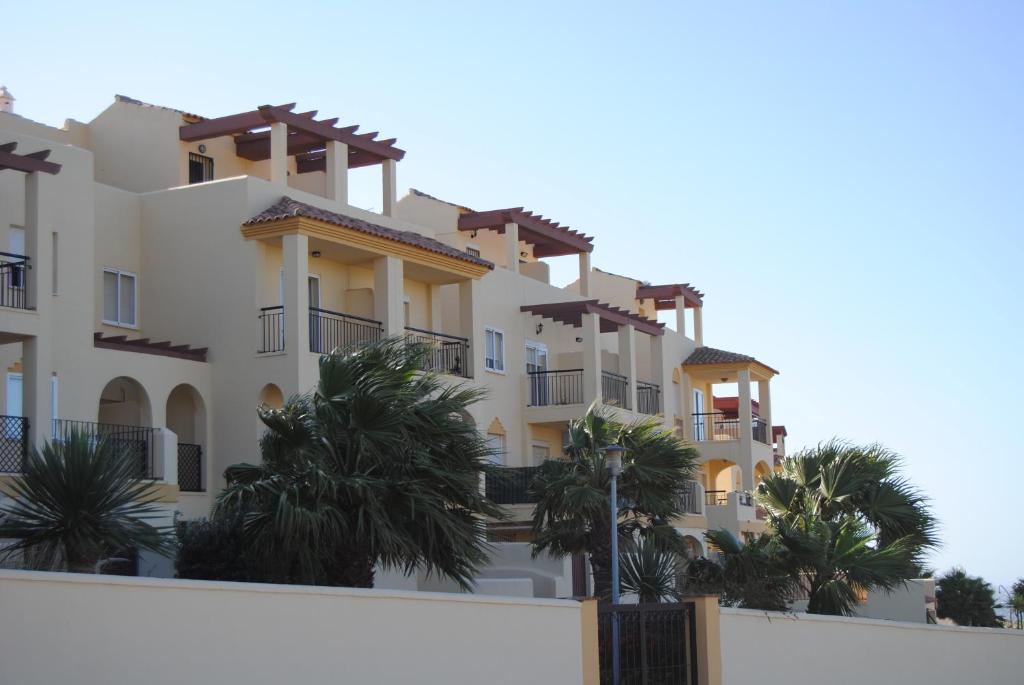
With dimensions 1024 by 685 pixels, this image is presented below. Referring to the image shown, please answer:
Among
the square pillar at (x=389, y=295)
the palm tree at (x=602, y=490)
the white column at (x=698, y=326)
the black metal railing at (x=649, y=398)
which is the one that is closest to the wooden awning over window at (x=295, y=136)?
the square pillar at (x=389, y=295)

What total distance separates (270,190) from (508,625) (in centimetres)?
1454

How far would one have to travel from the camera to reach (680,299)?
48.4m

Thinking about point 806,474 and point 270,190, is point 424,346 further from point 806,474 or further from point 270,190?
point 806,474

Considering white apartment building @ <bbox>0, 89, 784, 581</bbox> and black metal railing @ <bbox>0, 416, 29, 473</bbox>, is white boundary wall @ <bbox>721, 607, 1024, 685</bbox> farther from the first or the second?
black metal railing @ <bbox>0, 416, 29, 473</bbox>

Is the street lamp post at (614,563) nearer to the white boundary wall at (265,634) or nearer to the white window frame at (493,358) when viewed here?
the white boundary wall at (265,634)

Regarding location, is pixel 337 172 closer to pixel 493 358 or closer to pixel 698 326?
pixel 493 358

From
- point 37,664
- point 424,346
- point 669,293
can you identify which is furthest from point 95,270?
point 669,293

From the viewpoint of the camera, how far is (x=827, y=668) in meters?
23.5

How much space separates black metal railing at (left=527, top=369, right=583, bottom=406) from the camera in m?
38.7

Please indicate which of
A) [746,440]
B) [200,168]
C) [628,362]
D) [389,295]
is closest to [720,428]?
[746,440]

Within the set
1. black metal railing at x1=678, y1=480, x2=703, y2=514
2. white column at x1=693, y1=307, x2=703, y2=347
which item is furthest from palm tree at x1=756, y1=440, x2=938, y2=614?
white column at x1=693, y1=307, x2=703, y2=347

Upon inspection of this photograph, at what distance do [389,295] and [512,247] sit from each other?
898 centimetres

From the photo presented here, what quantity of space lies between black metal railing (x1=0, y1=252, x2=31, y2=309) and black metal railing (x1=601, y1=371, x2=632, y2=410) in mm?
18210

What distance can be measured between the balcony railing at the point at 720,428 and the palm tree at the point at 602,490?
2004cm
